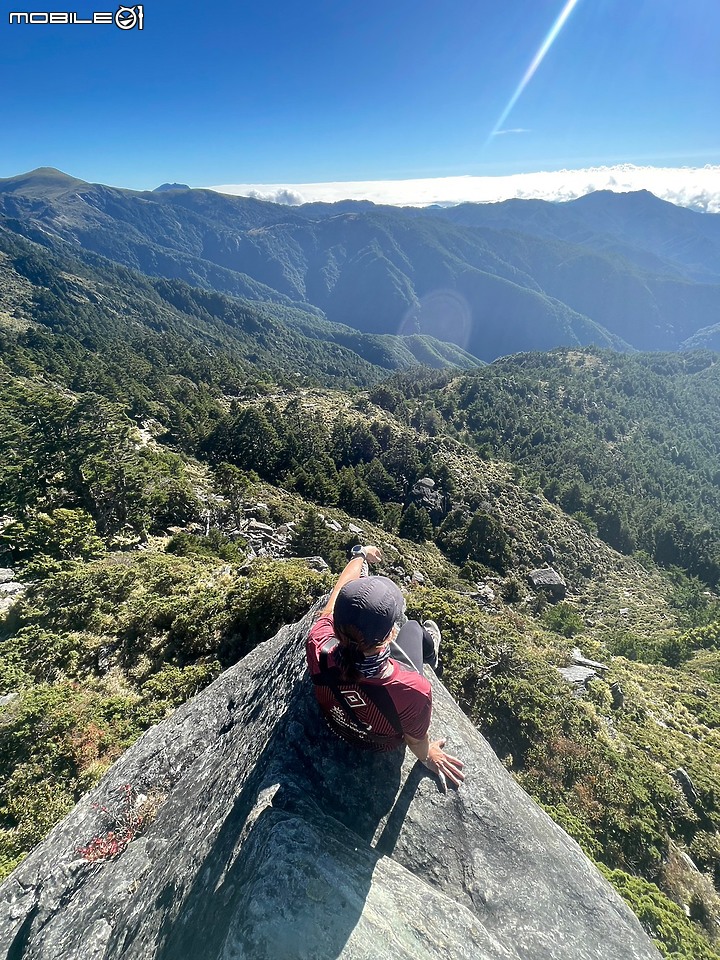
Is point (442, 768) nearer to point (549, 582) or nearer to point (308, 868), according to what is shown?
point (308, 868)

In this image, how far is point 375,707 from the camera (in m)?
4.38

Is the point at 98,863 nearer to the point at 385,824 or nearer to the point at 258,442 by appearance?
the point at 385,824

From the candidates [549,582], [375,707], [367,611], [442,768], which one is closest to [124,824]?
[375,707]

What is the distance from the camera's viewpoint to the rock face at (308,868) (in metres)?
3.54

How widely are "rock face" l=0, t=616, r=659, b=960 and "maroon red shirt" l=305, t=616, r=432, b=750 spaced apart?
0.65 meters

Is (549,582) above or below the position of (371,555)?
below

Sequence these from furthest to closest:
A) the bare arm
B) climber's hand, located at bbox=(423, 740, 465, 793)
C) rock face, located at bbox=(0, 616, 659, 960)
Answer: the bare arm < climber's hand, located at bbox=(423, 740, 465, 793) < rock face, located at bbox=(0, 616, 659, 960)

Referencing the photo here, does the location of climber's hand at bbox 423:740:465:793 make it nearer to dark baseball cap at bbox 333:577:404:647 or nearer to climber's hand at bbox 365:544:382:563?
dark baseball cap at bbox 333:577:404:647

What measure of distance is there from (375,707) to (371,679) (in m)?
0.41

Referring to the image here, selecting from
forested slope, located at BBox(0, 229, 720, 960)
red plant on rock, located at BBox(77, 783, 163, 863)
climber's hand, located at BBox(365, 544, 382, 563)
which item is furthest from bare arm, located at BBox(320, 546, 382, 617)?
forested slope, located at BBox(0, 229, 720, 960)

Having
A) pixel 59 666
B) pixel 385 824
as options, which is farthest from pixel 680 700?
pixel 59 666

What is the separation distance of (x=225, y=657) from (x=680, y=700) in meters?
18.8

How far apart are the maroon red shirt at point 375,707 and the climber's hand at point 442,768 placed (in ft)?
2.20

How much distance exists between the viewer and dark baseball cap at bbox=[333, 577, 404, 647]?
12.7 feet
